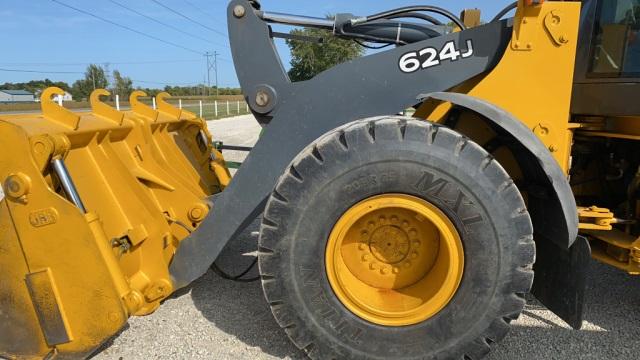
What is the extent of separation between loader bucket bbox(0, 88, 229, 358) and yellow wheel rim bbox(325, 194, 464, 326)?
1.09 metres

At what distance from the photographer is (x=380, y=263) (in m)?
2.47

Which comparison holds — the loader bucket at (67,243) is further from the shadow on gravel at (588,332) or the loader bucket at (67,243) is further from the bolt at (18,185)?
the shadow on gravel at (588,332)

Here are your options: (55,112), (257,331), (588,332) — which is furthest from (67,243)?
(588,332)

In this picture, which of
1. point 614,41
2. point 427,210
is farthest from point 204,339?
point 614,41

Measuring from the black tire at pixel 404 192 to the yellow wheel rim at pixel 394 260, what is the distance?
40 mm

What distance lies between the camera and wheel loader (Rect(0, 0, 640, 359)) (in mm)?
2164

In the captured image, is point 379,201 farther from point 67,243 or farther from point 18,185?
point 18,185

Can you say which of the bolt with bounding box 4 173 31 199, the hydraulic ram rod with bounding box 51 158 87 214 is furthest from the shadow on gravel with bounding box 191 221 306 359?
the bolt with bounding box 4 173 31 199

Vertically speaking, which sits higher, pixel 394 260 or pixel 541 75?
pixel 541 75

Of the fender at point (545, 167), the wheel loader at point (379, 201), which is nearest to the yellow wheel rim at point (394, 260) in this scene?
the wheel loader at point (379, 201)

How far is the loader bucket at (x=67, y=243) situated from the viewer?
7.47 ft

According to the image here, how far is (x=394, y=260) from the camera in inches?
97.4

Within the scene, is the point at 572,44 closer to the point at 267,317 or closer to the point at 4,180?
the point at 267,317

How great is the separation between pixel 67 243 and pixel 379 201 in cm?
159
